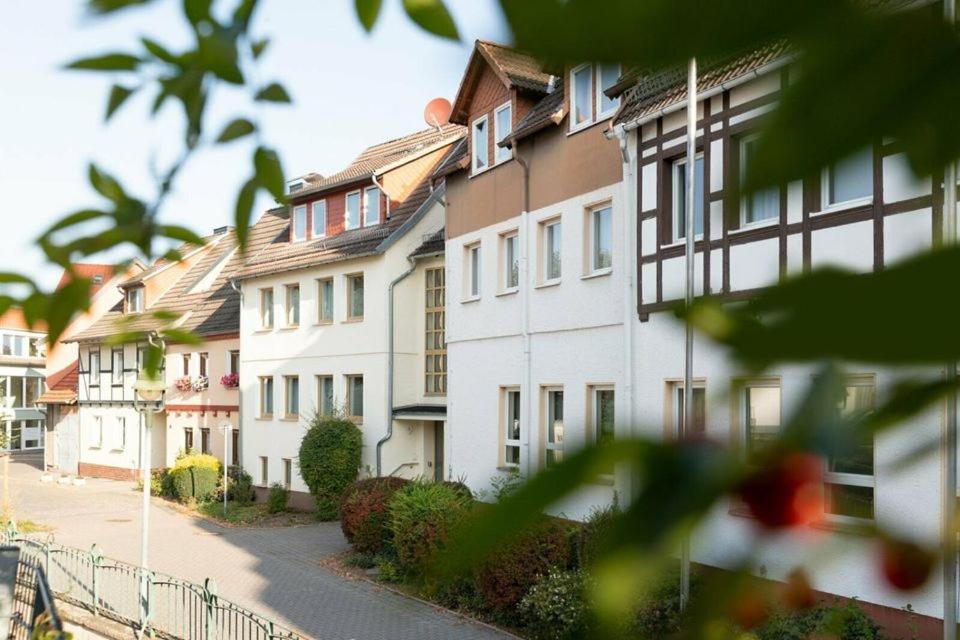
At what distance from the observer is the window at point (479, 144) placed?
19.3 metres

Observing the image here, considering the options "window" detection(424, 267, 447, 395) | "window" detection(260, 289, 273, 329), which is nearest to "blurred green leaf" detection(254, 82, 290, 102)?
"window" detection(424, 267, 447, 395)

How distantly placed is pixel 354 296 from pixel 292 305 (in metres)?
2.98

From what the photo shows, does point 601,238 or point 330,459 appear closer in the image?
point 601,238

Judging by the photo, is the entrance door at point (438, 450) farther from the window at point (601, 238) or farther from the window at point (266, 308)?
the window at point (601, 238)

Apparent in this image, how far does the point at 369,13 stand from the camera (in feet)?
2.58

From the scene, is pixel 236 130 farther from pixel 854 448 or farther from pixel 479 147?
pixel 479 147

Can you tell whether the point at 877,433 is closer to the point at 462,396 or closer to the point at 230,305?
the point at 462,396

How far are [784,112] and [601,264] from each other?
15.5m

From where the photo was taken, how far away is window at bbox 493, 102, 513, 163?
18.4 metres

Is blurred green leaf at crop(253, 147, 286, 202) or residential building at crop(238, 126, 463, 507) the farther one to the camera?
residential building at crop(238, 126, 463, 507)

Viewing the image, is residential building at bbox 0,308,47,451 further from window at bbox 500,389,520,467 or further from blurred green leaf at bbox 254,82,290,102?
blurred green leaf at bbox 254,82,290,102

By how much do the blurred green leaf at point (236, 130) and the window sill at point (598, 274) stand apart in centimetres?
1402

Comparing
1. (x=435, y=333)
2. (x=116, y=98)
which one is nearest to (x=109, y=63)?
(x=116, y=98)

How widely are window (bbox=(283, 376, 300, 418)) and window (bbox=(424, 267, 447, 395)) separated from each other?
510 centimetres
